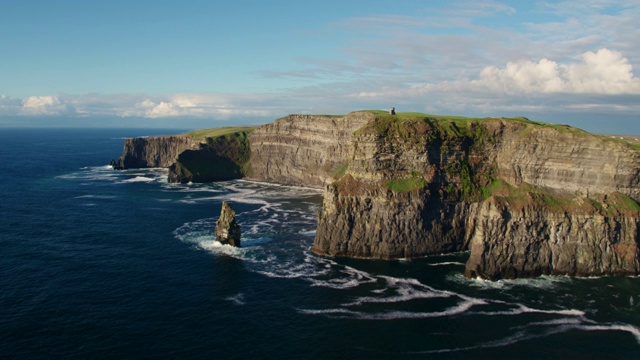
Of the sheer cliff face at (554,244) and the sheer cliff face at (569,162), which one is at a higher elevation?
the sheer cliff face at (569,162)

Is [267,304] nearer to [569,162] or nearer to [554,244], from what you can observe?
[554,244]

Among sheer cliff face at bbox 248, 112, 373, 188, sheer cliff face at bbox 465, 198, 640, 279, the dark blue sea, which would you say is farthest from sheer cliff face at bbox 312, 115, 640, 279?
sheer cliff face at bbox 248, 112, 373, 188

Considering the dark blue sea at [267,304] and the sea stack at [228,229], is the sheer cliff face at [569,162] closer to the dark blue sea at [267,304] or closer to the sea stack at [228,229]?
the dark blue sea at [267,304]

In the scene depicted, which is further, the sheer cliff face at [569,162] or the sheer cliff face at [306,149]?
the sheer cliff face at [306,149]

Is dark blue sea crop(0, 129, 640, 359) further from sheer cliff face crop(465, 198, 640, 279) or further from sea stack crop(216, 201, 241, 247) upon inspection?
sheer cliff face crop(465, 198, 640, 279)

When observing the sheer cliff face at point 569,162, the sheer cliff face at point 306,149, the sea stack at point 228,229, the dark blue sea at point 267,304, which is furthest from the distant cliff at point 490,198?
the sheer cliff face at point 306,149

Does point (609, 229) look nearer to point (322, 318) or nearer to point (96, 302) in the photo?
point (322, 318)
